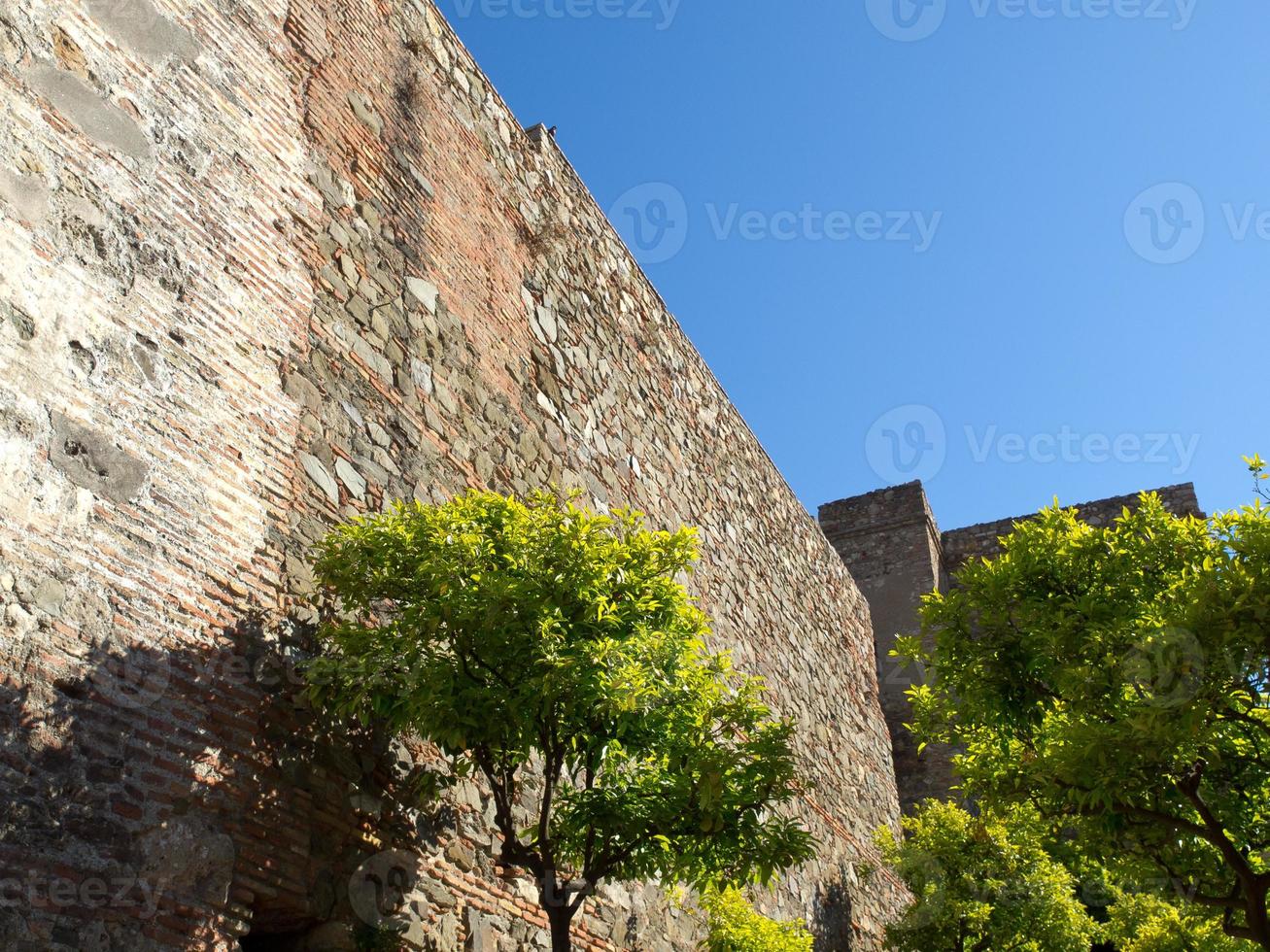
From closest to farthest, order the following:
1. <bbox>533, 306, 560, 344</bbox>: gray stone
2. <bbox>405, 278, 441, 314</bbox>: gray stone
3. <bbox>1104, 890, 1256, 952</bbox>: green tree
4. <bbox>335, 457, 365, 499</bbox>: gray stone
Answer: <bbox>335, 457, 365, 499</bbox>: gray stone → <bbox>405, 278, 441, 314</bbox>: gray stone → <bbox>533, 306, 560, 344</bbox>: gray stone → <bbox>1104, 890, 1256, 952</bbox>: green tree

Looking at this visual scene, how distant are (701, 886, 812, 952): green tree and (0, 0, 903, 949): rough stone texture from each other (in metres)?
0.21

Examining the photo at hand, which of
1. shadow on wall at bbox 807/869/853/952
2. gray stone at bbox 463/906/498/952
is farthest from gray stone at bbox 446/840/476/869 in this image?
shadow on wall at bbox 807/869/853/952

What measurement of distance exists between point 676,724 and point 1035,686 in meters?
3.07

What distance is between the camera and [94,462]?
433cm

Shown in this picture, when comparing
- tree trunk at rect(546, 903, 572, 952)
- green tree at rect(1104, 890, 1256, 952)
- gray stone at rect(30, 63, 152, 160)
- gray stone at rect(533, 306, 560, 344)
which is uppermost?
gray stone at rect(533, 306, 560, 344)

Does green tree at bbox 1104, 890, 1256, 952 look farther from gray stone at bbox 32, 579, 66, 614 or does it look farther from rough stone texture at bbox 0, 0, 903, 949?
gray stone at bbox 32, 579, 66, 614

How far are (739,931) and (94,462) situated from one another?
504 cm

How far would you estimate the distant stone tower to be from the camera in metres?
16.5

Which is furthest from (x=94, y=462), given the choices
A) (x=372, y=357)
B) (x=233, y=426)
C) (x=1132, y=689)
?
(x=1132, y=689)

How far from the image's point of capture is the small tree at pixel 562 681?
4641mm

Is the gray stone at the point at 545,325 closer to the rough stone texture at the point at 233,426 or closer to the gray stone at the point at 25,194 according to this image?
the rough stone texture at the point at 233,426

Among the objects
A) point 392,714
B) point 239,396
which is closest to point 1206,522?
point 392,714

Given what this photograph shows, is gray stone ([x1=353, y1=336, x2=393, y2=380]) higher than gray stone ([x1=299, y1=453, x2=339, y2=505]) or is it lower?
higher

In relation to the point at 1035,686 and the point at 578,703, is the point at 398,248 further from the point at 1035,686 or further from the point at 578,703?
the point at 1035,686
